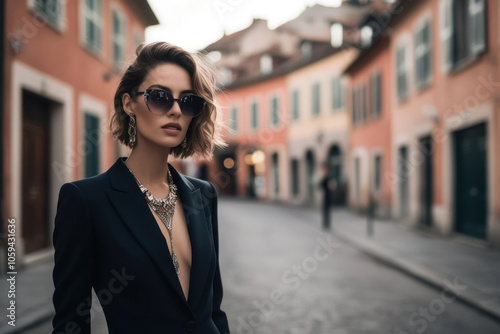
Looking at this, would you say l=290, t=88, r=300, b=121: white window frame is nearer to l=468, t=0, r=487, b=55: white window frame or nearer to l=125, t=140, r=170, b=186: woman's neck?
l=468, t=0, r=487, b=55: white window frame

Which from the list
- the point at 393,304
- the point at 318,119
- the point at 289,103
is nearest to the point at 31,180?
the point at 393,304

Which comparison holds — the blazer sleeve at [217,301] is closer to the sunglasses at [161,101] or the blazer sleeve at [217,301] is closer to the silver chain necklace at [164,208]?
the silver chain necklace at [164,208]

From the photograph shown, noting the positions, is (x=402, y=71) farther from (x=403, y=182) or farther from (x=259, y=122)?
(x=259, y=122)

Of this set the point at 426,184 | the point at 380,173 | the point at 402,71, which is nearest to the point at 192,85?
the point at 426,184

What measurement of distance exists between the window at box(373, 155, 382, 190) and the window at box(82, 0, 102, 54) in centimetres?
1188

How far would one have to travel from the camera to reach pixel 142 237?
66.9 inches

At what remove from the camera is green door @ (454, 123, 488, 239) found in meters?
12.1

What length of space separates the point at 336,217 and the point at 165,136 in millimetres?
19243

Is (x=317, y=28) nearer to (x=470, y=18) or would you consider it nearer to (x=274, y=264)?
(x=470, y=18)

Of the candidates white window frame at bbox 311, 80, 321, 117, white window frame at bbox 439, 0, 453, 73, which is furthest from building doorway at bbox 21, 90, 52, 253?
white window frame at bbox 311, 80, 321, 117

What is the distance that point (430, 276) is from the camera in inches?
315

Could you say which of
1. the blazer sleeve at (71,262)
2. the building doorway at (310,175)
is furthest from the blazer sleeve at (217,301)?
the building doorway at (310,175)

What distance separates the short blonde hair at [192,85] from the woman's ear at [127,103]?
15mm

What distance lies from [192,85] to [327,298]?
545 centimetres
